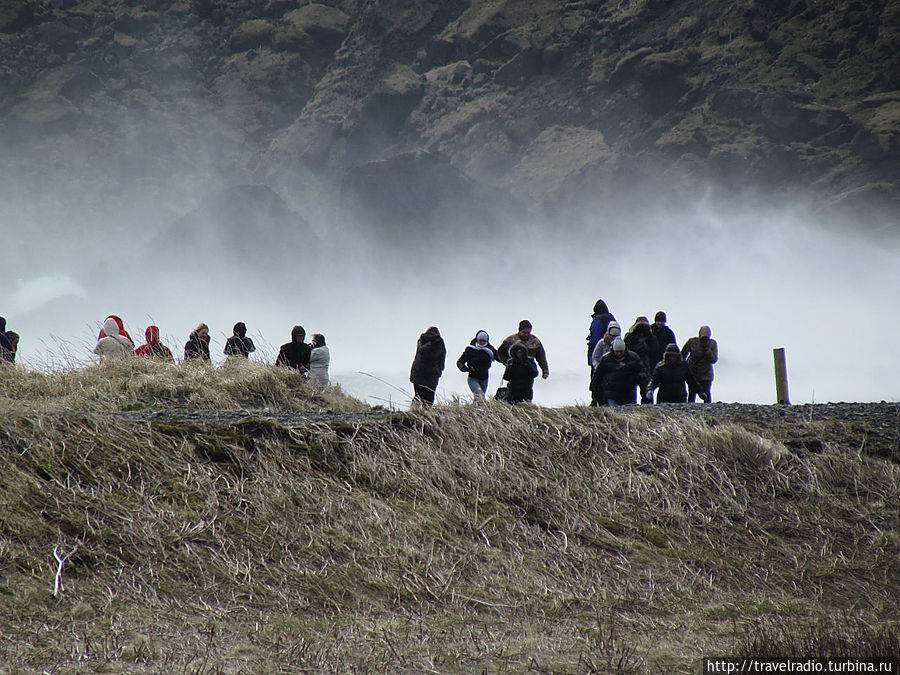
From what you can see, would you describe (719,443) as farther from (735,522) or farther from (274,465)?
(274,465)

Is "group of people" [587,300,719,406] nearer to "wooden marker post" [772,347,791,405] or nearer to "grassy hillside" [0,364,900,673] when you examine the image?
"wooden marker post" [772,347,791,405]

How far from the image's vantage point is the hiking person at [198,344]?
13.2 meters

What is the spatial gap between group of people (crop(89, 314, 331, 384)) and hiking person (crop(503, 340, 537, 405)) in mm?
3432

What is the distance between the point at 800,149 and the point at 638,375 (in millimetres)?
114659

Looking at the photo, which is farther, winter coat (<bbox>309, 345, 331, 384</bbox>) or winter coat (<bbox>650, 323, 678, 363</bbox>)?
winter coat (<bbox>309, 345, 331, 384</bbox>)

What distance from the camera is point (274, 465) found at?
697cm

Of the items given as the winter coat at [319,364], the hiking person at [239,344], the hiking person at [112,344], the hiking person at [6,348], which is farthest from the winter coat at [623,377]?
the hiking person at [6,348]

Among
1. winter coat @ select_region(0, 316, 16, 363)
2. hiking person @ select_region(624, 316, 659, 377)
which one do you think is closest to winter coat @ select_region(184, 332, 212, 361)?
winter coat @ select_region(0, 316, 16, 363)

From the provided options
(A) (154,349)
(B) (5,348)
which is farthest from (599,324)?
(B) (5,348)

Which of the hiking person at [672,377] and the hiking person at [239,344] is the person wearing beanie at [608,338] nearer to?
Result: the hiking person at [672,377]

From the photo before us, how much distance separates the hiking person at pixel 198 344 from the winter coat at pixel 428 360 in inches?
138

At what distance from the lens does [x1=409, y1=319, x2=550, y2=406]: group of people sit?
1142 cm

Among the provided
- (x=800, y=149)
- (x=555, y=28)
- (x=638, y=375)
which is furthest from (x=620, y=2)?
(x=638, y=375)

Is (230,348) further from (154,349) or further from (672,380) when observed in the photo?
(672,380)
